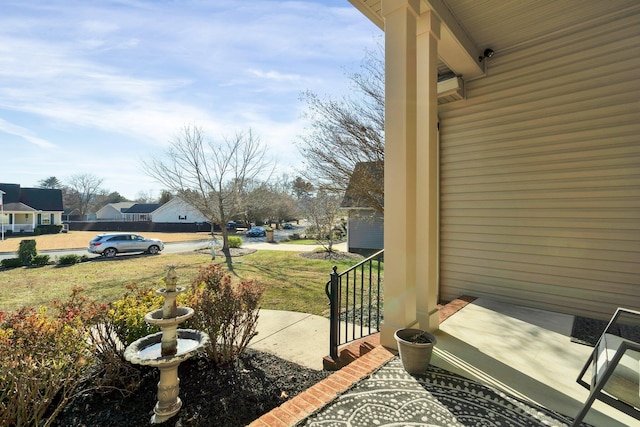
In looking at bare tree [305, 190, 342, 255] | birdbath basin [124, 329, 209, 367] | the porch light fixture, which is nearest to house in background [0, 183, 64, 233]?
bare tree [305, 190, 342, 255]

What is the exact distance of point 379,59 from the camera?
22.2ft

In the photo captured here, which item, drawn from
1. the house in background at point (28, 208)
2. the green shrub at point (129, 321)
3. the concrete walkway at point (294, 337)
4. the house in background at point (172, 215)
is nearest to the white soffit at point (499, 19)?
the green shrub at point (129, 321)

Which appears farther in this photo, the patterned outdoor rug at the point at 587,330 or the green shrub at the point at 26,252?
the green shrub at the point at 26,252

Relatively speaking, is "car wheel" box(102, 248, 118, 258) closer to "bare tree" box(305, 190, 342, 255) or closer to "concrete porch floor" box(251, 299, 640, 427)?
"bare tree" box(305, 190, 342, 255)

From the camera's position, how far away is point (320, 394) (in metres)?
1.79

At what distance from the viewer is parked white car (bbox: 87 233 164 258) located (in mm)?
12547

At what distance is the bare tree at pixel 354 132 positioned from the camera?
6777 millimetres

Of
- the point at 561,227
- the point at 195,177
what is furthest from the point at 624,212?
the point at 195,177

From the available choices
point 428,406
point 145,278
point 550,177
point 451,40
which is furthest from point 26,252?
point 550,177

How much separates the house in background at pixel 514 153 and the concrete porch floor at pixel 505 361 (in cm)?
36

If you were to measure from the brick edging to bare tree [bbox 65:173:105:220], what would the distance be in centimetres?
5251

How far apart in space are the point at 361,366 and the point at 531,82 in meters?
4.07

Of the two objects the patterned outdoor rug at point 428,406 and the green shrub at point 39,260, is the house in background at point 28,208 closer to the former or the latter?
the green shrub at point 39,260

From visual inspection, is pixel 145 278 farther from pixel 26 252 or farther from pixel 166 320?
pixel 166 320
